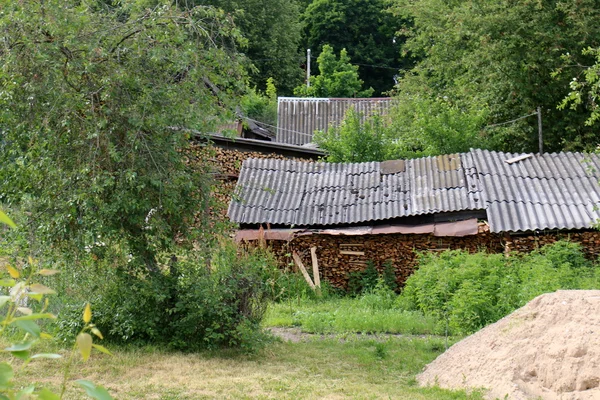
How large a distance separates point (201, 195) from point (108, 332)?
213 centimetres

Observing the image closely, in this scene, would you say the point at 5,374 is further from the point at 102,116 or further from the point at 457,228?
the point at 457,228

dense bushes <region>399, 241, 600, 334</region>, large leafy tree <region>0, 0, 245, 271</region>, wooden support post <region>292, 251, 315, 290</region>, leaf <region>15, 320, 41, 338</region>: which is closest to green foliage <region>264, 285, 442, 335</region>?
dense bushes <region>399, 241, 600, 334</region>

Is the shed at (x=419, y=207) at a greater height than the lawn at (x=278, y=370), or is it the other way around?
Answer: the shed at (x=419, y=207)

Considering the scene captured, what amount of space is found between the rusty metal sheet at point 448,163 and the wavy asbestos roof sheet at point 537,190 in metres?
0.23

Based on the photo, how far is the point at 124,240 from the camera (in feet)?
29.1

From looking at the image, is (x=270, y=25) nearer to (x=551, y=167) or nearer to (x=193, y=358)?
(x=551, y=167)

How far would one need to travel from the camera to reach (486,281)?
12.2 meters

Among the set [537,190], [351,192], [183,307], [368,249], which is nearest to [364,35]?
[351,192]

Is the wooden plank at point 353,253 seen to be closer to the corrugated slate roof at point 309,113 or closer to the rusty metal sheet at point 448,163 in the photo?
the rusty metal sheet at point 448,163

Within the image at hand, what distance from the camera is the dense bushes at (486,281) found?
11.5m

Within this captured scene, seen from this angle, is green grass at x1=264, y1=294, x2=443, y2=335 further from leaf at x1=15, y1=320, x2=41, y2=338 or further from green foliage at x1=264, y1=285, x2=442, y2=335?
leaf at x1=15, y1=320, x2=41, y2=338

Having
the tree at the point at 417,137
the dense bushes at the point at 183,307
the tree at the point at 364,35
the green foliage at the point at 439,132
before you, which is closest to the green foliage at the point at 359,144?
the tree at the point at 417,137

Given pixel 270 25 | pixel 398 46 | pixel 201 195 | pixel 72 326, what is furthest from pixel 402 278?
pixel 398 46

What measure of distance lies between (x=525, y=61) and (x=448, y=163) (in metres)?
8.09
